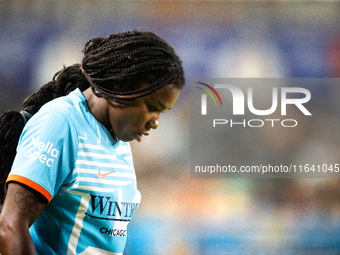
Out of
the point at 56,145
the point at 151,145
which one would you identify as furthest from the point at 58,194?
the point at 151,145

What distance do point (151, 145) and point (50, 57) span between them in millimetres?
959

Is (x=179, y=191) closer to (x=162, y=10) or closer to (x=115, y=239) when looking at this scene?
(x=162, y=10)

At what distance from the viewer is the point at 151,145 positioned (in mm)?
2262

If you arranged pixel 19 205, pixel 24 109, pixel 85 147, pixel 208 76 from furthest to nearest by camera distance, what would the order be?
pixel 208 76, pixel 24 109, pixel 85 147, pixel 19 205

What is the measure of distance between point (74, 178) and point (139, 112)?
0.20m

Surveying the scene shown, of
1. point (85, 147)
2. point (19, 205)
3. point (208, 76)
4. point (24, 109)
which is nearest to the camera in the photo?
point (19, 205)

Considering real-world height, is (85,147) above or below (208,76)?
below

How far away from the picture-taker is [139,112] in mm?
722

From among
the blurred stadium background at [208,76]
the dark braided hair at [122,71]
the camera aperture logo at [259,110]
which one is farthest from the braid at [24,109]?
the camera aperture logo at [259,110]

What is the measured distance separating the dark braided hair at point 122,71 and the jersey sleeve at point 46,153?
0.13m

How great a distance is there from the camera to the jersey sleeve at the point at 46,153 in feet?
1.83

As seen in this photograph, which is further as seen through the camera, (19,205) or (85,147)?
(85,147)

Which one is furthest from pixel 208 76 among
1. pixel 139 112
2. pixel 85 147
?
pixel 85 147

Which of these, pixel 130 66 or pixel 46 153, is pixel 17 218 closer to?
pixel 46 153
